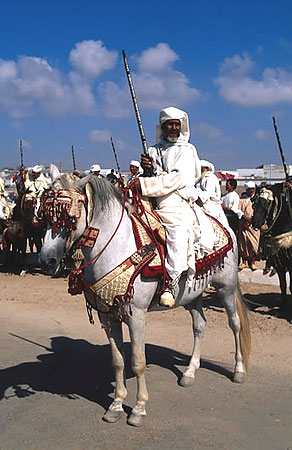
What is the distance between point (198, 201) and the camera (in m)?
4.82

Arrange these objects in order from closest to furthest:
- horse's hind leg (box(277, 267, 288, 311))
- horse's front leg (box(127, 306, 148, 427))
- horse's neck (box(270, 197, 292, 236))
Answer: horse's front leg (box(127, 306, 148, 427)), horse's neck (box(270, 197, 292, 236)), horse's hind leg (box(277, 267, 288, 311))

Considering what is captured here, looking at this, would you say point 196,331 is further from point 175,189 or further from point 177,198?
point 175,189

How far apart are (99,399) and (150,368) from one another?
94 cm

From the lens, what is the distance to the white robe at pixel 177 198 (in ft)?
12.7

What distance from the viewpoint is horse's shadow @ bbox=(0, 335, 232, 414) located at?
15.2 ft

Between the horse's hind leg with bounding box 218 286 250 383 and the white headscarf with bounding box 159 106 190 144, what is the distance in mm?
1741

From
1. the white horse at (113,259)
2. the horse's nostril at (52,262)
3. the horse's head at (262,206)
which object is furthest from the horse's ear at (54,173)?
the horse's head at (262,206)

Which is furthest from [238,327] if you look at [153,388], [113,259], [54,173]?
[54,173]

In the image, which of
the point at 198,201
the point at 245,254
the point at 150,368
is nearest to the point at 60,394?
A: the point at 150,368

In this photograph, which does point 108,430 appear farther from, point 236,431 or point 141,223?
point 141,223

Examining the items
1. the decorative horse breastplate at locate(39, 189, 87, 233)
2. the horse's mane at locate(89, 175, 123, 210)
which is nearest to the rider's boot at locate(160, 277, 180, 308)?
the horse's mane at locate(89, 175, 123, 210)

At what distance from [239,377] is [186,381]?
1.96ft

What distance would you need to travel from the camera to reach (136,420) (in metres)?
3.89

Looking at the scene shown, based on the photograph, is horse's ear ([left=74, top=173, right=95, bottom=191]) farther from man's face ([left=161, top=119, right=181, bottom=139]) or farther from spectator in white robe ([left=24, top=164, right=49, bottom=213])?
spectator in white robe ([left=24, top=164, right=49, bottom=213])
